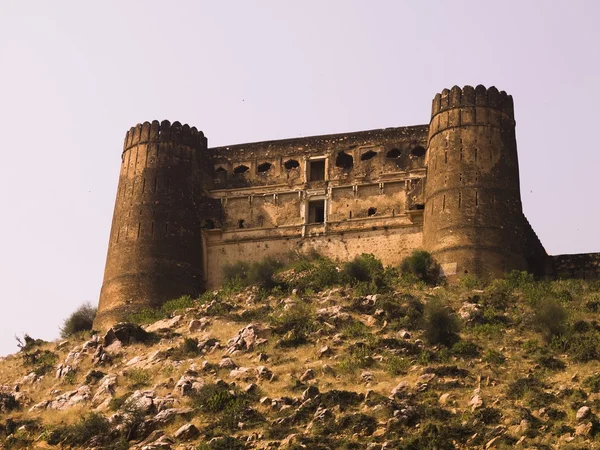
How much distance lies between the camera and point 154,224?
131ft

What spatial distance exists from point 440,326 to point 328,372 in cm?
306

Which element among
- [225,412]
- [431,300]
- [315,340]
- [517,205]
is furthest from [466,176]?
[225,412]

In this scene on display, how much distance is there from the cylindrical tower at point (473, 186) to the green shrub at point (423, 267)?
28 cm

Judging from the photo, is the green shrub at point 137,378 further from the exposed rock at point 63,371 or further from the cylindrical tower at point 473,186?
the cylindrical tower at point 473,186

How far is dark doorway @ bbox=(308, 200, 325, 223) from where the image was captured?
133 ft

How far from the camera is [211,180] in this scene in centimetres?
4200

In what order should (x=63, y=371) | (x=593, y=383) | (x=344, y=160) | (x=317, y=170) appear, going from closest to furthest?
(x=593, y=383)
(x=63, y=371)
(x=344, y=160)
(x=317, y=170)

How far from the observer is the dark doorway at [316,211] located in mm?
40656

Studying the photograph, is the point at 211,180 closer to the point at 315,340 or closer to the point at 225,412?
the point at 315,340

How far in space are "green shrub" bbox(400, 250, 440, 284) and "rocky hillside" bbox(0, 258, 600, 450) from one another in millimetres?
436

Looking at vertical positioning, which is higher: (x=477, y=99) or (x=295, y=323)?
(x=477, y=99)

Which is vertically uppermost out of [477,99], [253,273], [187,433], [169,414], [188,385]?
[477,99]

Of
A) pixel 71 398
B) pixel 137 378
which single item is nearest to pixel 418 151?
pixel 137 378

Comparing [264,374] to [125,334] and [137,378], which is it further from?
[125,334]
